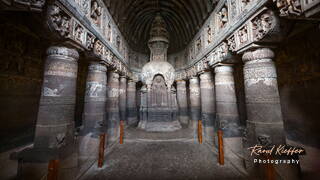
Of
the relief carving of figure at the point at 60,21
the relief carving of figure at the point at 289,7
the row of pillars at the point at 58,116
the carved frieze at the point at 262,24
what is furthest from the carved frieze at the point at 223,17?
the row of pillars at the point at 58,116

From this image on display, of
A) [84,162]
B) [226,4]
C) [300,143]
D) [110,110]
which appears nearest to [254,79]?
[300,143]

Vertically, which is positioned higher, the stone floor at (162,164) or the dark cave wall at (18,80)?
the dark cave wall at (18,80)

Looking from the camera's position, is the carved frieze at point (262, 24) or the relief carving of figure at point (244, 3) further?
the relief carving of figure at point (244, 3)

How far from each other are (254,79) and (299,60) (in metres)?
2.17

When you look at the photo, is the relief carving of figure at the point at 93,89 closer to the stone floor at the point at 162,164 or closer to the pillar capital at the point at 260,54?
the stone floor at the point at 162,164

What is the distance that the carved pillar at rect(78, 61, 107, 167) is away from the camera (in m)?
5.18

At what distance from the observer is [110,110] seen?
7.66 metres

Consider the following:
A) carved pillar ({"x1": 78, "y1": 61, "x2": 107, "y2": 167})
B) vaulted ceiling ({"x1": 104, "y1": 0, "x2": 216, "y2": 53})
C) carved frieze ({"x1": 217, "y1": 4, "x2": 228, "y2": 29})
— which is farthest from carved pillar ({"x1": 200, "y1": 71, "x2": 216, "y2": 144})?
carved pillar ({"x1": 78, "y1": 61, "x2": 107, "y2": 167})

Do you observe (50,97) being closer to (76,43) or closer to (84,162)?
(76,43)

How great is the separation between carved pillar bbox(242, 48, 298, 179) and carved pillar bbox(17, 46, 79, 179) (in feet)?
17.3

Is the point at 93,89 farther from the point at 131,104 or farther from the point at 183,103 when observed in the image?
the point at 183,103

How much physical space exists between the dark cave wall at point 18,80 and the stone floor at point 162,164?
2.79 meters

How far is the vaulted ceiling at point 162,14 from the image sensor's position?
807 centimetres

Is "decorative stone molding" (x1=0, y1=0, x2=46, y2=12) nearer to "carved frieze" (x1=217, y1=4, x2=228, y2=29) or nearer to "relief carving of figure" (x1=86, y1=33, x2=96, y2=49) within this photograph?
"relief carving of figure" (x1=86, y1=33, x2=96, y2=49)
